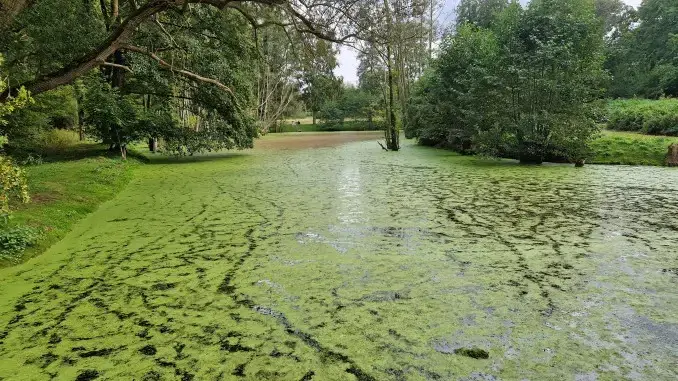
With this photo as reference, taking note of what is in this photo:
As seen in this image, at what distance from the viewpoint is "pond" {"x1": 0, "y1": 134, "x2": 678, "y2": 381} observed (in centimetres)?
210

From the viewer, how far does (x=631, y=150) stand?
10461mm

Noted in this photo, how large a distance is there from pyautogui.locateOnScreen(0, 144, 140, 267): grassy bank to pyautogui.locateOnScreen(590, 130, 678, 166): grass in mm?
10213

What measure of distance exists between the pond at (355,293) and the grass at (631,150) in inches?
188

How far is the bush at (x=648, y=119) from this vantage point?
12.0 meters

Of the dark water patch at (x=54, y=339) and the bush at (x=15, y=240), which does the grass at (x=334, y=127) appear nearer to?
the bush at (x=15, y=240)

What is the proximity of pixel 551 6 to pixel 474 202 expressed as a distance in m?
6.71

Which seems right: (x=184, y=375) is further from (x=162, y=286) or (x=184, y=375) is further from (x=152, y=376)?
(x=162, y=286)

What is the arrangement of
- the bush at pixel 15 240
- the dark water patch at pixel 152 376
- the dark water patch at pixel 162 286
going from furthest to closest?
the bush at pixel 15 240
the dark water patch at pixel 162 286
the dark water patch at pixel 152 376

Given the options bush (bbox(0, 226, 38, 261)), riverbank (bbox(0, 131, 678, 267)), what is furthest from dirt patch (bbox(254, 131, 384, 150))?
bush (bbox(0, 226, 38, 261))

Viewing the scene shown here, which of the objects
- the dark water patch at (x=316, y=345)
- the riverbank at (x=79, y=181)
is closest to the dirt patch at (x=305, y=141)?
the riverbank at (x=79, y=181)

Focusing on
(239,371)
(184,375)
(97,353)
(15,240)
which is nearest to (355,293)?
(239,371)

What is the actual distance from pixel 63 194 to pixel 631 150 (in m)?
11.7

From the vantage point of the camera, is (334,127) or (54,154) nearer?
(54,154)

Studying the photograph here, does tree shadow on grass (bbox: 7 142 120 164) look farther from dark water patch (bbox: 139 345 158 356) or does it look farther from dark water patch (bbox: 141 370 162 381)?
dark water patch (bbox: 141 370 162 381)
